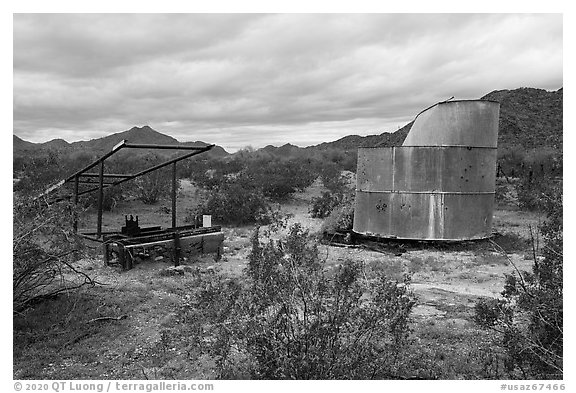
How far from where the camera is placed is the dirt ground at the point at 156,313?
16.1 ft

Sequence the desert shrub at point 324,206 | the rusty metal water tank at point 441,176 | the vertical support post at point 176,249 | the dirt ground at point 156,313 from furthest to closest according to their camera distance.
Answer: the desert shrub at point 324,206
the rusty metal water tank at point 441,176
the vertical support post at point 176,249
the dirt ground at point 156,313

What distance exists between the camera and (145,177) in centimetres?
1877

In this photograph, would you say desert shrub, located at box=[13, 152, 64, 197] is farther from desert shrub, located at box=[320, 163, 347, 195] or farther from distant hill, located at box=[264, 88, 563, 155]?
distant hill, located at box=[264, 88, 563, 155]

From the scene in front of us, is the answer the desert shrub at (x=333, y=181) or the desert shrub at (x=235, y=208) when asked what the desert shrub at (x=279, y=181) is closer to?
the desert shrub at (x=333, y=181)

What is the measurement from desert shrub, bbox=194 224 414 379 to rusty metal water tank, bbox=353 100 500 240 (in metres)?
6.60

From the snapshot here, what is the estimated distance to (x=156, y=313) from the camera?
6.42 m

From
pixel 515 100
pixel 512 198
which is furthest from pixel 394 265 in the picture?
pixel 515 100

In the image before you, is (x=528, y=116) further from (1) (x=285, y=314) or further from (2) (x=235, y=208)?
(1) (x=285, y=314)

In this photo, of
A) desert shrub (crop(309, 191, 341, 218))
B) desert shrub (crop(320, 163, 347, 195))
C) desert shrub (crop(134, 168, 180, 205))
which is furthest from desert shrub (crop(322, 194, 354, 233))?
desert shrub (crop(134, 168, 180, 205))

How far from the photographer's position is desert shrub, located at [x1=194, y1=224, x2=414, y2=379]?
12.9ft

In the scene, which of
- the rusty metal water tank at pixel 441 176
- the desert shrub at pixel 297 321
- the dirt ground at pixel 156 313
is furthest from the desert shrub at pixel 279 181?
the desert shrub at pixel 297 321

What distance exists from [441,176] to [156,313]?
6.57m

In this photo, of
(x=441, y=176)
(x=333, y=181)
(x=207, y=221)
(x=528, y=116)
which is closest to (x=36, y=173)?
(x=207, y=221)

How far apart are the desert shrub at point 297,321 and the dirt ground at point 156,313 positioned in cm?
87
